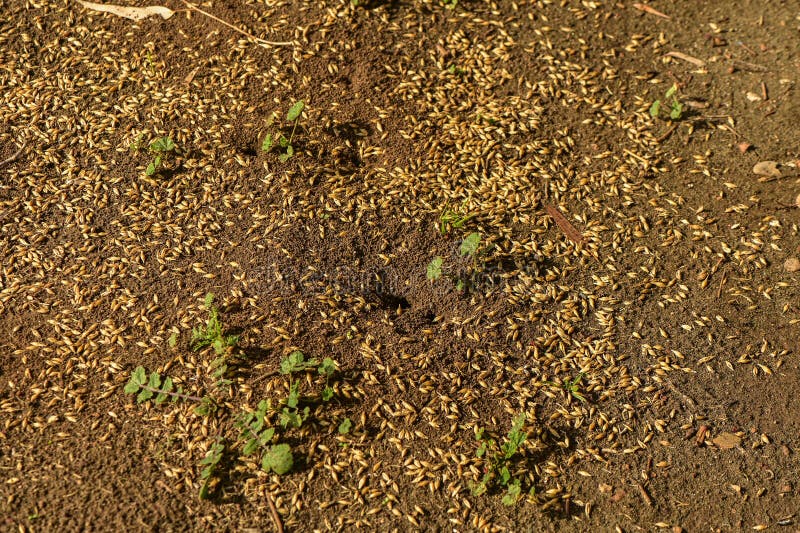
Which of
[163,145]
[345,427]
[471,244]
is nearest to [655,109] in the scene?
[471,244]

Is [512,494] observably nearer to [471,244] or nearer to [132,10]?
[471,244]

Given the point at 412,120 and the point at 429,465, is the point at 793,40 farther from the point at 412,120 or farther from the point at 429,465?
the point at 429,465

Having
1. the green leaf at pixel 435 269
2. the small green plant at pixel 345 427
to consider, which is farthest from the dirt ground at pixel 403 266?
the green leaf at pixel 435 269

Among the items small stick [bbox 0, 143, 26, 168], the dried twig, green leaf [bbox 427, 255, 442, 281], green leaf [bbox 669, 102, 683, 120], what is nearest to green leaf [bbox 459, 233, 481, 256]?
green leaf [bbox 427, 255, 442, 281]

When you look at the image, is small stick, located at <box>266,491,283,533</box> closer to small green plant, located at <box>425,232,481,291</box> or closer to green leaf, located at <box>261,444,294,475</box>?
green leaf, located at <box>261,444,294,475</box>

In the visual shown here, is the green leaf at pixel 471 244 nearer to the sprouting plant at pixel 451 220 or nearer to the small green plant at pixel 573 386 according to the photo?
the sprouting plant at pixel 451 220

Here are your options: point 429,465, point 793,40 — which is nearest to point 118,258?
point 429,465

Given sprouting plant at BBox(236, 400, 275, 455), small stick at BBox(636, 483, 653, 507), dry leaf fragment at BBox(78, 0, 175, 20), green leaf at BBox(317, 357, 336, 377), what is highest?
dry leaf fragment at BBox(78, 0, 175, 20)
